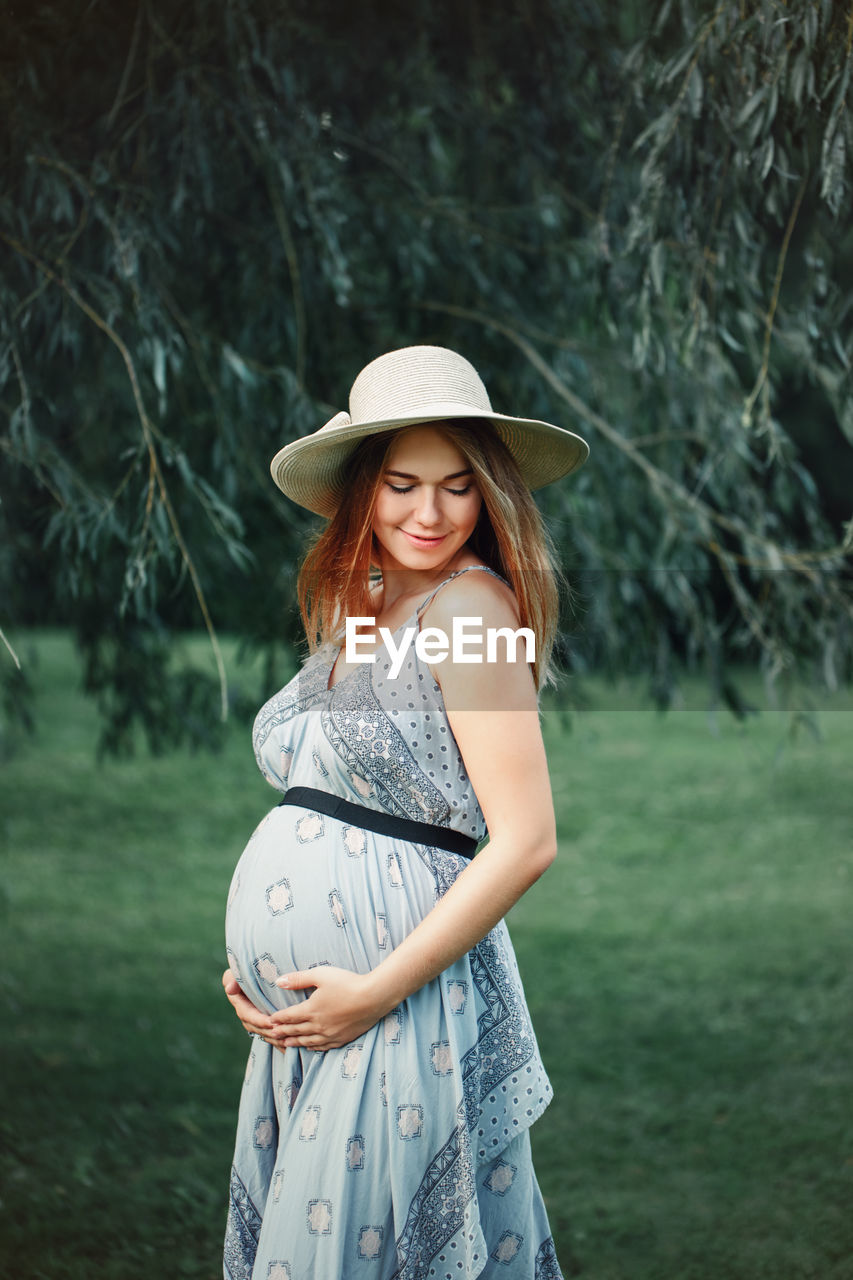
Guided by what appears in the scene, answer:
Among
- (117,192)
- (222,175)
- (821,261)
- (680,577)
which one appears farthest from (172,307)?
(680,577)

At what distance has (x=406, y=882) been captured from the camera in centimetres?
172

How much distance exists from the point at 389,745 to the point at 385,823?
0.40ft

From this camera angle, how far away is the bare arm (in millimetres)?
1610

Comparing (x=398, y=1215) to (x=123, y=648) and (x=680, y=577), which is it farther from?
(x=123, y=648)

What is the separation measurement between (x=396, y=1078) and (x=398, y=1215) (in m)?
0.17

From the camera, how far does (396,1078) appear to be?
65.4 inches

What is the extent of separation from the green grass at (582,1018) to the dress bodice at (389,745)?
1.77m

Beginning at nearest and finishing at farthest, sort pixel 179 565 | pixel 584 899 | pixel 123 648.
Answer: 1. pixel 179 565
2. pixel 123 648
3. pixel 584 899

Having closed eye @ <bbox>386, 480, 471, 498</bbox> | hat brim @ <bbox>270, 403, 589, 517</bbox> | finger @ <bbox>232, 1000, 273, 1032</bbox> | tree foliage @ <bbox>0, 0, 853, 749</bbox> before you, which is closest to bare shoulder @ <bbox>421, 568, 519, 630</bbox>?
closed eye @ <bbox>386, 480, 471, 498</bbox>
